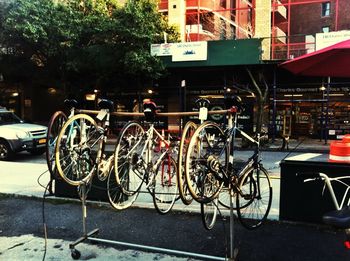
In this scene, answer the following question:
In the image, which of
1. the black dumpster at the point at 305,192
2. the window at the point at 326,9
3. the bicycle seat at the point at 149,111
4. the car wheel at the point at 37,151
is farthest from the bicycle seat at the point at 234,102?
the window at the point at 326,9

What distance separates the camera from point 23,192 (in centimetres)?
765

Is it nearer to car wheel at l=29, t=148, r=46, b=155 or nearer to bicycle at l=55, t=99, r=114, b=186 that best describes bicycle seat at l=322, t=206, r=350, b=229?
bicycle at l=55, t=99, r=114, b=186

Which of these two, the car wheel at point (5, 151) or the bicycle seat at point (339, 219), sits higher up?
the bicycle seat at point (339, 219)

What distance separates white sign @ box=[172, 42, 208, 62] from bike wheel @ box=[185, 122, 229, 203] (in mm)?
15284

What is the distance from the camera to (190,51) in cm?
1952

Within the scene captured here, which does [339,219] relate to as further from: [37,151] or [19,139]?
[37,151]

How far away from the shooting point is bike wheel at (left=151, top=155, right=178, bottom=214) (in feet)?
17.6

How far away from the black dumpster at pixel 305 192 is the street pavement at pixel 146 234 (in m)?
0.15

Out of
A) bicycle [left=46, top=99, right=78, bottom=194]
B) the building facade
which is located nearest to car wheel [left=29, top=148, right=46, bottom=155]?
the building facade

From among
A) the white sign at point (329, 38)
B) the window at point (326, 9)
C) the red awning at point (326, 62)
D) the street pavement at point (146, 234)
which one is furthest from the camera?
the window at point (326, 9)

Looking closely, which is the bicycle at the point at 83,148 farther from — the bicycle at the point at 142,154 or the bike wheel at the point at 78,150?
the bicycle at the point at 142,154

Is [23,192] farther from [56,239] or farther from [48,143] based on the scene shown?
[48,143]

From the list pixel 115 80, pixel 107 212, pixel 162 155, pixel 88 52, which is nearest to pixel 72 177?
pixel 162 155

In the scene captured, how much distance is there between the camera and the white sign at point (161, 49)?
19.4m
